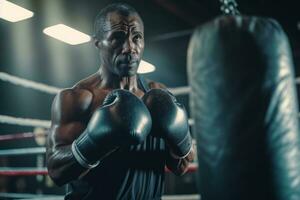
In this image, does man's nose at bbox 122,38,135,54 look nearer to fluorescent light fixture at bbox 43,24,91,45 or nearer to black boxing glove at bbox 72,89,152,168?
black boxing glove at bbox 72,89,152,168

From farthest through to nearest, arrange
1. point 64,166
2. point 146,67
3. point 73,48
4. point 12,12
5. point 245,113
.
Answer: point 146,67
point 73,48
point 12,12
point 64,166
point 245,113

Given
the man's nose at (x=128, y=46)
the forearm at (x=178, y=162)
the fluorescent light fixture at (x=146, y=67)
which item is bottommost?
the forearm at (x=178, y=162)

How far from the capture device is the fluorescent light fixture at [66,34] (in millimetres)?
3866

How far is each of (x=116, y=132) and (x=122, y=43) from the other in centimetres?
36

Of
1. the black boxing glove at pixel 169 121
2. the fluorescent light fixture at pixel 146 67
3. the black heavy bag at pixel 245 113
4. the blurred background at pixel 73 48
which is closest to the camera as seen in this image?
the black heavy bag at pixel 245 113

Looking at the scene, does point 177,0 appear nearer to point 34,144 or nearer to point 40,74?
point 40,74

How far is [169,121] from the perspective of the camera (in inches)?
45.0

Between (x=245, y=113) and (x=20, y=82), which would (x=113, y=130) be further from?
(x=20, y=82)

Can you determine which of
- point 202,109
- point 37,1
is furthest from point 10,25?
point 202,109

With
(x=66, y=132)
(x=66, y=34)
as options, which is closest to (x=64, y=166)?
(x=66, y=132)

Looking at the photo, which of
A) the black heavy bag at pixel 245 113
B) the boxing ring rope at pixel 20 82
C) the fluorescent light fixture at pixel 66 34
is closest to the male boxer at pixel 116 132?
the black heavy bag at pixel 245 113

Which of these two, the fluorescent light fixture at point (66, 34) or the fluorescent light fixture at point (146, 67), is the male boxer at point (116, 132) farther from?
the fluorescent light fixture at point (146, 67)

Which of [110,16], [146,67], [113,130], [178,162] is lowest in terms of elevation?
[178,162]

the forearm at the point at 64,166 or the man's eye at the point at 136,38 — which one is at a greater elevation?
the man's eye at the point at 136,38
